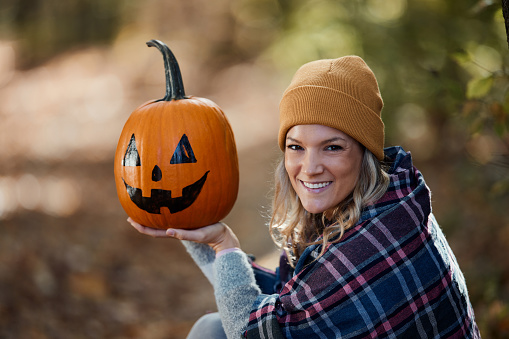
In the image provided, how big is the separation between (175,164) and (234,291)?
0.67 metres

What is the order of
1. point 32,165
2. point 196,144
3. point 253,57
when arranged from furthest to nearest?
point 253,57 → point 32,165 → point 196,144

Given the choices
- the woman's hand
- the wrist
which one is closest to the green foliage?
the woman's hand

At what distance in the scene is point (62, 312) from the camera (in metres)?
4.20

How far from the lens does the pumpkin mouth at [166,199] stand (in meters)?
2.51

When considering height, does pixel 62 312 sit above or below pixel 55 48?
below

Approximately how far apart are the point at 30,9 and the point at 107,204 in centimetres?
1036

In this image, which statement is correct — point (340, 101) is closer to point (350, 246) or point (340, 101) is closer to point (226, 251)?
point (350, 246)

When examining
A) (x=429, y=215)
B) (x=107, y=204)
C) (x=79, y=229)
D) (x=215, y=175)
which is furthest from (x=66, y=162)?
(x=429, y=215)

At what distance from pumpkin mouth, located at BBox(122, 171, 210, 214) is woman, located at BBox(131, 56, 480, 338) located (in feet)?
0.44

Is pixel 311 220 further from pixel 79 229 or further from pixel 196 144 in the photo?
pixel 79 229

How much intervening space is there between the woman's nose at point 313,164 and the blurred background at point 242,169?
951 mm

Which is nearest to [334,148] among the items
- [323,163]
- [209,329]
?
[323,163]

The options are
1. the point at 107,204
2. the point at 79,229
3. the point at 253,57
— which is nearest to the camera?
the point at 79,229

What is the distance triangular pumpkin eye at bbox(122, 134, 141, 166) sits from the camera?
8.26 ft
